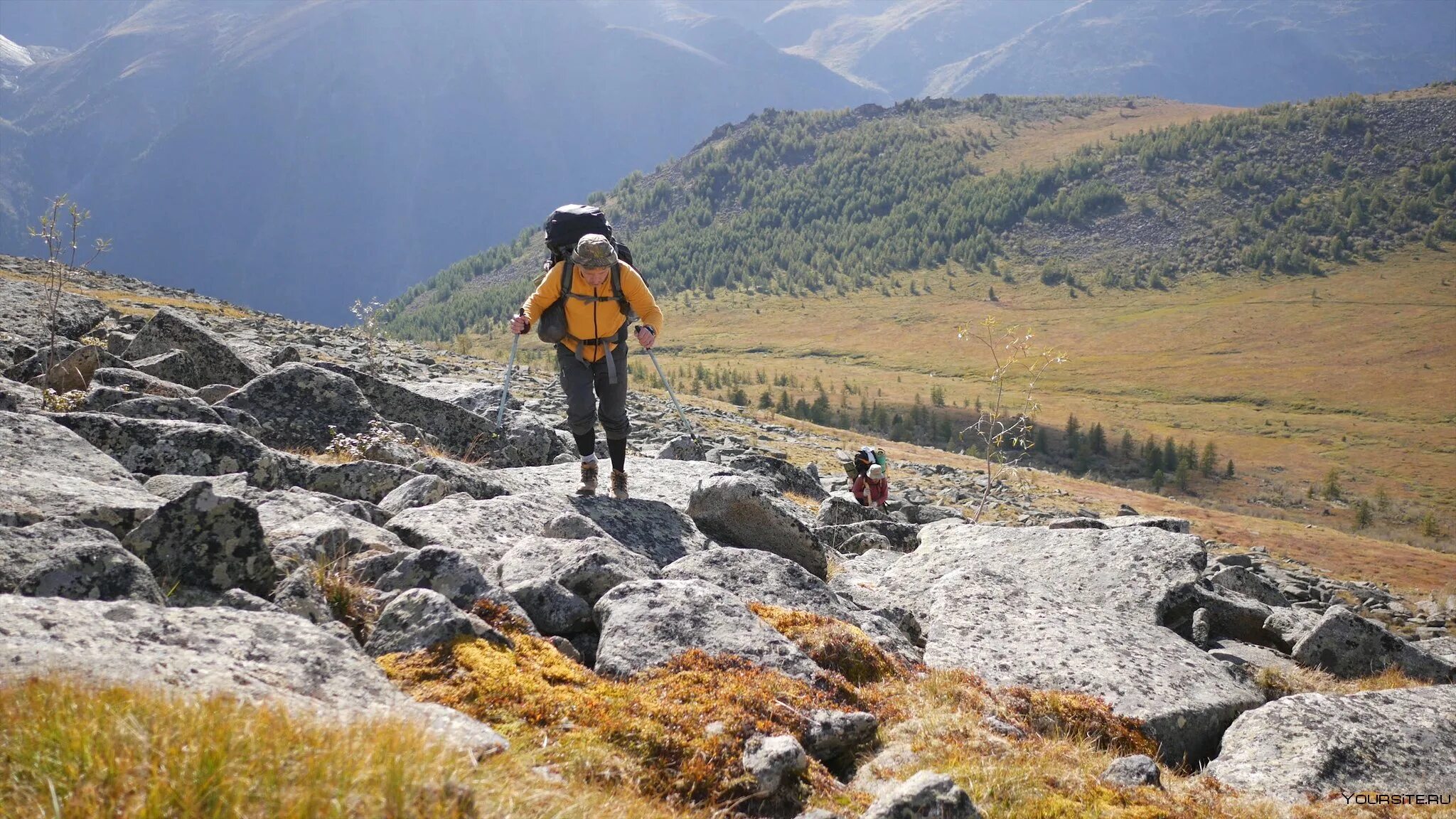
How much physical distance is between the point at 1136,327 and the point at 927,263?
54.1 meters

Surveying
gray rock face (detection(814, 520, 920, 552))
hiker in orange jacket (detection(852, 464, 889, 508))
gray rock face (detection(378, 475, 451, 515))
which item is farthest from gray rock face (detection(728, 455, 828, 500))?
gray rock face (detection(378, 475, 451, 515))

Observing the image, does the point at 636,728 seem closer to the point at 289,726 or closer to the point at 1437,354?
the point at 289,726

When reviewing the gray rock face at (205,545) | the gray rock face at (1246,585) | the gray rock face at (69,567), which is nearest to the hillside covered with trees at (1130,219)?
the gray rock face at (1246,585)

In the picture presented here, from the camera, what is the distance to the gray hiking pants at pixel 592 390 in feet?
32.2

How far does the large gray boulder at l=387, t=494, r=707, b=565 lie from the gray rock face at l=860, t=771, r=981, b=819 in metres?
4.26

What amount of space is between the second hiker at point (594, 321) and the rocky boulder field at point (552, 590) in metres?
1.08

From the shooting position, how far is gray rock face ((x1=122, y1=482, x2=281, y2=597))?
5.39 meters

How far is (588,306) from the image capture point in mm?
9492

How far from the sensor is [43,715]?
9.12ft

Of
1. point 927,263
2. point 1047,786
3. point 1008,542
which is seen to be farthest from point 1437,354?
point 1047,786

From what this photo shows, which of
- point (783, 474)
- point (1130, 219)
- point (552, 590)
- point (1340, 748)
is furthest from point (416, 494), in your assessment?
point (1130, 219)

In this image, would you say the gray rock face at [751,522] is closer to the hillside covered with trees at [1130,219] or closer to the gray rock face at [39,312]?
the gray rock face at [39,312]

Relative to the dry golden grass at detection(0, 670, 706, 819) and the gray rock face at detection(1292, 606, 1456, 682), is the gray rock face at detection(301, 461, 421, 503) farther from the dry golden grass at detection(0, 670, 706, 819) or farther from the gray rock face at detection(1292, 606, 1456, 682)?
the gray rock face at detection(1292, 606, 1456, 682)

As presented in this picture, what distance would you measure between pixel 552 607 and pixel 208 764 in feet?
12.7
